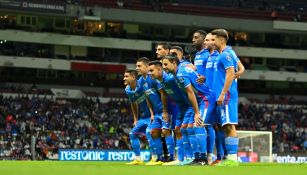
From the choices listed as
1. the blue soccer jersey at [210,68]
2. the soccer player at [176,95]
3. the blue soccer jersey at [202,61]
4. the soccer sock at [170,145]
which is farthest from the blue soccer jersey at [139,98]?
the blue soccer jersey at [210,68]

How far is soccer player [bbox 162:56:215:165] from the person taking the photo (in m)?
11.3

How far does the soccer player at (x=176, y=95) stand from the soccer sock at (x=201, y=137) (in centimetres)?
60

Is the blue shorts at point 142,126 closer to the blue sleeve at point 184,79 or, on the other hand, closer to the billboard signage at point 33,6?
the blue sleeve at point 184,79

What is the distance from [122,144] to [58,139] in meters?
3.84

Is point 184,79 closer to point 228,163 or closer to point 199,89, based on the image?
point 199,89

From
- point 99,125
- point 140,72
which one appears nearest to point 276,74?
point 99,125

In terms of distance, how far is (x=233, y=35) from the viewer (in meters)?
54.8

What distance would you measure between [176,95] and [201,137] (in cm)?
122

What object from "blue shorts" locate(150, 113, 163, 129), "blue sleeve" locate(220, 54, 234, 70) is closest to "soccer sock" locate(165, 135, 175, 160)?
"blue shorts" locate(150, 113, 163, 129)

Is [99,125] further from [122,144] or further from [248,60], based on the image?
[248,60]

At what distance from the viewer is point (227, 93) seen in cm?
Result: 1101

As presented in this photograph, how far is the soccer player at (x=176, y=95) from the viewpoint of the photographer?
39.5ft

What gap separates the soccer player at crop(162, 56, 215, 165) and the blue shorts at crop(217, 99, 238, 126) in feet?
1.24

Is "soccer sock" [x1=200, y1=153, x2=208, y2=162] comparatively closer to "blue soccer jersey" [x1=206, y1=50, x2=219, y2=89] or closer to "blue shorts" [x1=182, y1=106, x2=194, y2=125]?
"blue shorts" [x1=182, y1=106, x2=194, y2=125]
